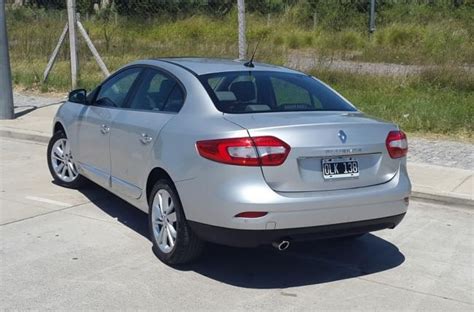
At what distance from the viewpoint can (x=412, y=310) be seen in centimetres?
475

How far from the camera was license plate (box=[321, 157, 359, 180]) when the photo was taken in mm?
4938

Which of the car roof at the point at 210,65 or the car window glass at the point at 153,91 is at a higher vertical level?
the car roof at the point at 210,65

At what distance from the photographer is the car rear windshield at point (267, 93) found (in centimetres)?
543

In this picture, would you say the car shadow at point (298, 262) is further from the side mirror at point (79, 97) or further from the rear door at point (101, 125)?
the side mirror at point (79, 97)

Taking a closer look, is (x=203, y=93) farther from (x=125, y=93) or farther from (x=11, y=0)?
(x=11, y=0)

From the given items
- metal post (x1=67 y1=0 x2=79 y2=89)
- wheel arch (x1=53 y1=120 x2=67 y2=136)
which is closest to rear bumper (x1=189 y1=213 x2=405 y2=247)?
wheel arch (x1=53 y1=120 x2=67 y2=136)

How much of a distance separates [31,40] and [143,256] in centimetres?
1568

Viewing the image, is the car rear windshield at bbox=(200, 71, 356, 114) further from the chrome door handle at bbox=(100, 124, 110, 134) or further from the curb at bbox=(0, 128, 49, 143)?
the curb at bbox=(0, 128, 49, 143)

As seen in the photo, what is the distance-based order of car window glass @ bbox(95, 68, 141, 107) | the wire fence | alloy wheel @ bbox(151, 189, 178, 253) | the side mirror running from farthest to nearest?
1. the wire fence
2. the side mirror
3. car window glass @ bbox(95, 68, 141, 107)
4. alloy wheel @ bbox(151, 189, 178, 253)

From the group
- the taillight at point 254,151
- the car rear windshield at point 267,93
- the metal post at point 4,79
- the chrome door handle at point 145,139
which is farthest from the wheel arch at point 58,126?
the metal post at point 4,79

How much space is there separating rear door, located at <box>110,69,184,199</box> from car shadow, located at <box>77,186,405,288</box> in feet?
2.02

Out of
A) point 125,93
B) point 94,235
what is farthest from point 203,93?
point 94,235

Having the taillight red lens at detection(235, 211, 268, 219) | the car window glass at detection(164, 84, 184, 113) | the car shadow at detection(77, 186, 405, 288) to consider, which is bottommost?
the car shadow at detection(77, 186, 405, 288)

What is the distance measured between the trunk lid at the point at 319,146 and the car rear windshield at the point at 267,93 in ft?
0.74
